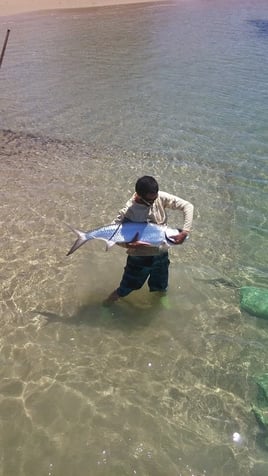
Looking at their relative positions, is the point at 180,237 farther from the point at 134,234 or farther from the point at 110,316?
the point at 110,316

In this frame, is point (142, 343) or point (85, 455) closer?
point (85, 455)

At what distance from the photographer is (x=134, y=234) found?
4609mm

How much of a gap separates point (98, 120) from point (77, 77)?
363cm

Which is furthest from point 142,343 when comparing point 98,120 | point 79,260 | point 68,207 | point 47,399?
point 98,120

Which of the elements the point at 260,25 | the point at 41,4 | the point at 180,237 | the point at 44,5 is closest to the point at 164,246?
the point at 180,237

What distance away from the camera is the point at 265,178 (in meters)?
8.87

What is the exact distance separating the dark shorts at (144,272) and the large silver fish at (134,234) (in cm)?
46

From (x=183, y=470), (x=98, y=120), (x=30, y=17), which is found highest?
(x=30, y=17)

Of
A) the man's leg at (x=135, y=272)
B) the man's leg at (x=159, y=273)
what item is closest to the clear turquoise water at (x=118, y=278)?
the man's leg at (x=159, y=273)

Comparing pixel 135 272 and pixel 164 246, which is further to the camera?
pixel 135 272

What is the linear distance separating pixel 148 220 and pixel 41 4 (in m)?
23.9

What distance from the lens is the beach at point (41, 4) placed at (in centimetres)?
2292

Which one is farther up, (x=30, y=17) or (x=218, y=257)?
(x=30, y=17)

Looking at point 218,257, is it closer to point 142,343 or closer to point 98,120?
point 142,343
